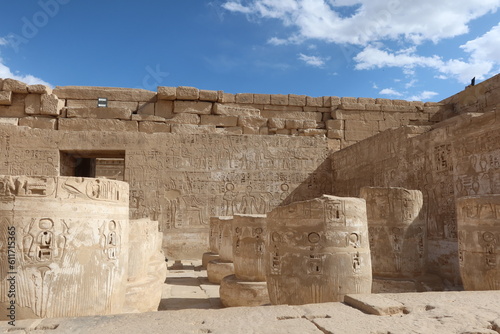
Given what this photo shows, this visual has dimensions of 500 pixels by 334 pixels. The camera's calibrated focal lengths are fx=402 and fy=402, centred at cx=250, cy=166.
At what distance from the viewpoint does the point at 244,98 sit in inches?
491

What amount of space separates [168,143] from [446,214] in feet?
24.1

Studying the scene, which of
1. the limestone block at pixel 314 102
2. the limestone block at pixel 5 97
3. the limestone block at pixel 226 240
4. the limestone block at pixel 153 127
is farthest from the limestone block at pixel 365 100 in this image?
the limestone block at pixel 5 97

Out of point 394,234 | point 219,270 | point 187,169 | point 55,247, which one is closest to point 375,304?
point 55,247

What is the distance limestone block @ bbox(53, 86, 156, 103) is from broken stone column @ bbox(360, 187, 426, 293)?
26.0ft

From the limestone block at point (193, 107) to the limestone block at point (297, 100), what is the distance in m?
2.59

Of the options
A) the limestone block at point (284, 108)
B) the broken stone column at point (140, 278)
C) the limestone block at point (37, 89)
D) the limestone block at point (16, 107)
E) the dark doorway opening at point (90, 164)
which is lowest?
the broken stone column at point (140, 278)

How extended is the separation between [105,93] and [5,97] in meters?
2.60

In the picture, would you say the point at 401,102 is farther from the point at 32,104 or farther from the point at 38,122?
the point at 32,104

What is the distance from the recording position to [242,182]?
11500 mm

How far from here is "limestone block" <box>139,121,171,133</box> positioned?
11.6 metres

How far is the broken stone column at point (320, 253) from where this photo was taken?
3959mm

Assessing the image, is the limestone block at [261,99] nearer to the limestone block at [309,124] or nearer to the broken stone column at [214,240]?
the limestone block at [309,124]

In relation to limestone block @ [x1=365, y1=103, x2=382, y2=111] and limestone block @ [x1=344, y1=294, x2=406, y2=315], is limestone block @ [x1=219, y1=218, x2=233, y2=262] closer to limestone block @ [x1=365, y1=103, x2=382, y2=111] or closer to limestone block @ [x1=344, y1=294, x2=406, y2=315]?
limestone block @ [x1=344, y1=294, x2=406, y2=315]

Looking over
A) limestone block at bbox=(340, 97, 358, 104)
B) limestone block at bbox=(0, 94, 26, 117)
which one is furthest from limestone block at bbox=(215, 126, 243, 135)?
limestone block at bbox=(0, 94, 26, 117)
